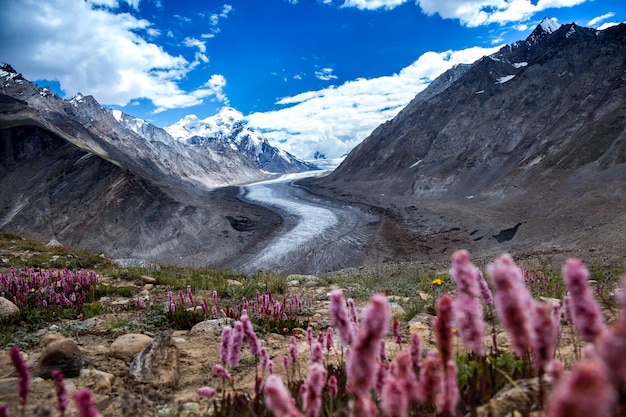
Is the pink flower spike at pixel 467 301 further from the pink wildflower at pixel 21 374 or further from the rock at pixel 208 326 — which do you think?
the rock at pixel 208 326

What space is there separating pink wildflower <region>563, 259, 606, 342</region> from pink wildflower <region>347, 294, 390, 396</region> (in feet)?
2.83

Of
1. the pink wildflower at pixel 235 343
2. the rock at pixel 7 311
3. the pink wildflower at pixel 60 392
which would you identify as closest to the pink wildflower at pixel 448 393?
the pink wildflower at pixel 235 343

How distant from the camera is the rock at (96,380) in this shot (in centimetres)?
486

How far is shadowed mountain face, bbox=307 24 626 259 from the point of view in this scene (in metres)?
33.8

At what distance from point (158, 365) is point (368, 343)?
4.48 meters

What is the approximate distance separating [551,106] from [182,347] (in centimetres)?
7286

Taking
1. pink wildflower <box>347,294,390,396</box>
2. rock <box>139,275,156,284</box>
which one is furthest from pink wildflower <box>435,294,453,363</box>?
rock <box>139,275,156,284</box>

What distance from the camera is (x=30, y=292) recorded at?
31.3ft

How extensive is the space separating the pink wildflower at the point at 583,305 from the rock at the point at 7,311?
9576mm

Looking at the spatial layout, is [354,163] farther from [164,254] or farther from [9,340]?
[9,340]

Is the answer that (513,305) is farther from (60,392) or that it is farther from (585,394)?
(60,392)

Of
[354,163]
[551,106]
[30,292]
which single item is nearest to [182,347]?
A: [30,292]

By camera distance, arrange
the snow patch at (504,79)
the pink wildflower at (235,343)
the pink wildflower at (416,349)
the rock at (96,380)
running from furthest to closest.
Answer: the snow patch at (504,79), the rock at (96,380), the pink wildflower at (235,343), the pink wildflower at (416,349)

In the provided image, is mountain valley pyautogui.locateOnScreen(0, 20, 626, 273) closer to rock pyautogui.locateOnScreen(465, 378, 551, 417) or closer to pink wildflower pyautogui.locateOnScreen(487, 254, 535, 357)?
rock pyautogui.locateOnScreen(465, 378, 551, 417)
